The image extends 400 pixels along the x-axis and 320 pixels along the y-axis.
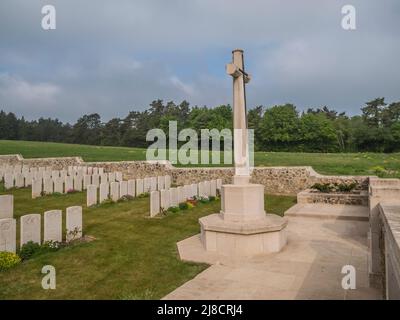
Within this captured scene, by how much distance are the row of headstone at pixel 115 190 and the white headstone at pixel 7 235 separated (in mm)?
5863

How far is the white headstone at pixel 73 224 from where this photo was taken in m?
8.27

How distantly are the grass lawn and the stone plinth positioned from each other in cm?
95

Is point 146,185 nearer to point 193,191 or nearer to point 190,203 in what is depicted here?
point 193,191

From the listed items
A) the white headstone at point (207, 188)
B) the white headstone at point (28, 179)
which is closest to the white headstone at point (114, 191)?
the white headstone at point (207, 188)

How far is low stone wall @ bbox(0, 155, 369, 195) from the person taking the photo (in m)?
17.1

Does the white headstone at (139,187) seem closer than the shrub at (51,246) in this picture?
No

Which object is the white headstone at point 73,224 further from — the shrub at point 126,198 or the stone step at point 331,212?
the stone step at point 331,212

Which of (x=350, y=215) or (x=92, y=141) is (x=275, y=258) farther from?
(x=92, y=141)

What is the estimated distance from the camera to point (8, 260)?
646 centimetres

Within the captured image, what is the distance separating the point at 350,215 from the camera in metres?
11.1

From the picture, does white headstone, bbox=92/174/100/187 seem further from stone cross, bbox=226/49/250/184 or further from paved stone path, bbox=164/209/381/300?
stone cross, bbox=226/49/250/184

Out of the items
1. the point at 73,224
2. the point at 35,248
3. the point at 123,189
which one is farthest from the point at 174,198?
the point at 35,248
